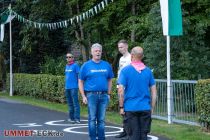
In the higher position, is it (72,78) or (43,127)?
(72,78)

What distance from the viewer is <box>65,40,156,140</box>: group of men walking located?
8.19m

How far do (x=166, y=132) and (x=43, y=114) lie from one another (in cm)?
601

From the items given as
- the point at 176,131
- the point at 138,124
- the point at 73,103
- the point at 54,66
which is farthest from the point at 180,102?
the point at 54,66

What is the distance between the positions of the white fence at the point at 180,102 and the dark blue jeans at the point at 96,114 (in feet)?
11.6

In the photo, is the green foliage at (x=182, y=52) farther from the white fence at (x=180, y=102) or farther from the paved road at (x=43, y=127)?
the paved road at (x=43, y=127)

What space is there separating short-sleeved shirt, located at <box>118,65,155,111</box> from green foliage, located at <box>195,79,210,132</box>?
13.0ft

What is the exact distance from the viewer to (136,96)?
820 centimetres

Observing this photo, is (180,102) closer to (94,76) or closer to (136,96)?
Result: (94,76)

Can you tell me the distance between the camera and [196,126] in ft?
42.5

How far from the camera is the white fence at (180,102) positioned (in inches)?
520

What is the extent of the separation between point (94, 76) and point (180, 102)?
4167mm

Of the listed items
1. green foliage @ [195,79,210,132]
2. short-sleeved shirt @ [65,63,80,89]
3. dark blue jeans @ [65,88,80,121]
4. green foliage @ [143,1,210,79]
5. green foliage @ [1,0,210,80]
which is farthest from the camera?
green foliage @ [1,0,210,80]

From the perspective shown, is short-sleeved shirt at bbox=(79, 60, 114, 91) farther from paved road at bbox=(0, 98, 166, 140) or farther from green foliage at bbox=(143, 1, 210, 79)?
green foliage at bbox=(143, 1, 210, 79)

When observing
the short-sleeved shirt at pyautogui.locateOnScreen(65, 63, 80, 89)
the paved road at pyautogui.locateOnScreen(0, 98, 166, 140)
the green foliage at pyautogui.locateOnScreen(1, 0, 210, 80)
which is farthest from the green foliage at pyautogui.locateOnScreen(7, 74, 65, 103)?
the short-sleeved shirt at pyautogui.locateOnScreen(65, 63, 80, 89)
